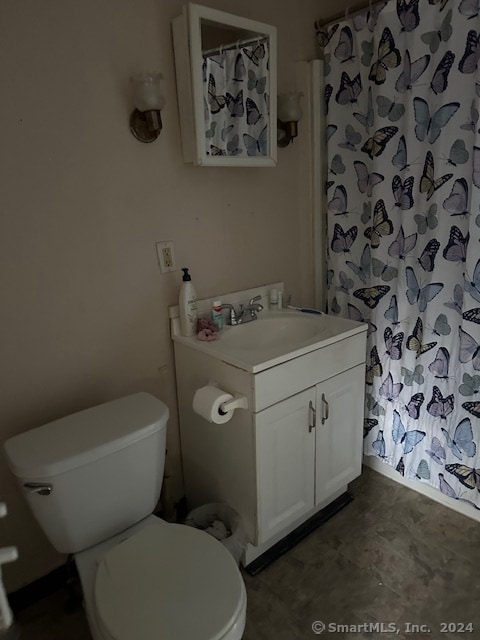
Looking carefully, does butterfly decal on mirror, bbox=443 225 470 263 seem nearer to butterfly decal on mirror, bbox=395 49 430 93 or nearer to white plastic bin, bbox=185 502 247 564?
butterfly decal on mirror, bbox=395 49 430 93

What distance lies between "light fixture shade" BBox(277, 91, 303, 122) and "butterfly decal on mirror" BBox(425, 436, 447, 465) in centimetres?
145

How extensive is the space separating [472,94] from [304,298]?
1.09 metres

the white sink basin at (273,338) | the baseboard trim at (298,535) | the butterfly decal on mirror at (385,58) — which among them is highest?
the butterfly decal on mirror at (385,58)

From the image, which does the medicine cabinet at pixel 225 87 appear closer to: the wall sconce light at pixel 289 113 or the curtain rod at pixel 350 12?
the wall sconce light at pixel 289 113

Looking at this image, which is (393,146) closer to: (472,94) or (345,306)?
(472,94)

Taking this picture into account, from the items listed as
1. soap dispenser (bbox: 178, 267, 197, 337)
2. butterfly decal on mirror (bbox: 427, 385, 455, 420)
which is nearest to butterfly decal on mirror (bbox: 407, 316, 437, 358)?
butterfly decal on mirror (bbox: 427, 385, 455, 420)

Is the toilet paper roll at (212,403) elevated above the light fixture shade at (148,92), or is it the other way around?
the light fixture shade at (148,92)

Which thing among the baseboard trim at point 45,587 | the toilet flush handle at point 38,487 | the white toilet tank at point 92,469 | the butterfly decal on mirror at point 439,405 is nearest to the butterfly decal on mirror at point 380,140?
the butterfly decal on mirror at point 439,405

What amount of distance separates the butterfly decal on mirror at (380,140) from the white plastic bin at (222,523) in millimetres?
1489

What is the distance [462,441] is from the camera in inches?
67.5

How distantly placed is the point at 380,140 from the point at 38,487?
1666 millimetres

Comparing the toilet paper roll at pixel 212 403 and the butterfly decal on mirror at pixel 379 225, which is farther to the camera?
the butterfly decal on mirror at pixel 379 225

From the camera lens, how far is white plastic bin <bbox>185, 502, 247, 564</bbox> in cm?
156

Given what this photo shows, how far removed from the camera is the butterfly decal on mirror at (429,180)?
1576 mm
